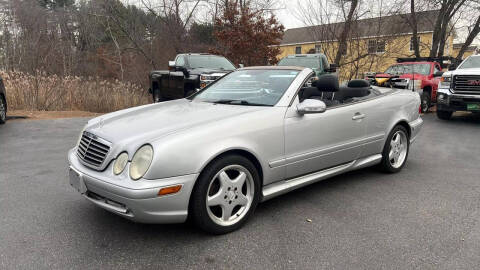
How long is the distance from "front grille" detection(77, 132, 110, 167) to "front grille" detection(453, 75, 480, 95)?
30.1ft

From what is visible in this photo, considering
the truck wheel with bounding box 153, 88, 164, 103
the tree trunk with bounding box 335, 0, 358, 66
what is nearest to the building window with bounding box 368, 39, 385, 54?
the tree trunk with bounding box 335, 0, 358, 66

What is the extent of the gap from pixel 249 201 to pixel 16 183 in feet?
9.74

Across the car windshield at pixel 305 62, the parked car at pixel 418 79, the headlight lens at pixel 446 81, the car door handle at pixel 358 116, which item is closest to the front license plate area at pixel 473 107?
the headlight lens at pixel 446 81

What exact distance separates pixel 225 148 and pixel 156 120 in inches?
30.2

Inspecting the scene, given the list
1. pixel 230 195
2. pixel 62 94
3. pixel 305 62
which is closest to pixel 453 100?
pixel 305 62

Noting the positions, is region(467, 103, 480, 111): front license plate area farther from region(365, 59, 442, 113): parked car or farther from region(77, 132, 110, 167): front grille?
region(77, 132, 110, 167): front grille

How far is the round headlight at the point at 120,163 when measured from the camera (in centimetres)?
263

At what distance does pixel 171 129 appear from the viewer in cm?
283

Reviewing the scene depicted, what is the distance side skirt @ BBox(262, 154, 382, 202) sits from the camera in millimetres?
3250

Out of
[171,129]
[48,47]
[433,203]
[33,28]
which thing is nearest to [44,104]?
[48,47]

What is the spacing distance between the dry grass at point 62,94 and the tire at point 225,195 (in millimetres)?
10340

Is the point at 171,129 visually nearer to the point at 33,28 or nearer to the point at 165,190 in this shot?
the point at 165,190

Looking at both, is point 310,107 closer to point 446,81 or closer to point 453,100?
point 453,100

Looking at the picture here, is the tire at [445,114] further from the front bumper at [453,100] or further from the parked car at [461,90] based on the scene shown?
the front bumper at [453,100]
